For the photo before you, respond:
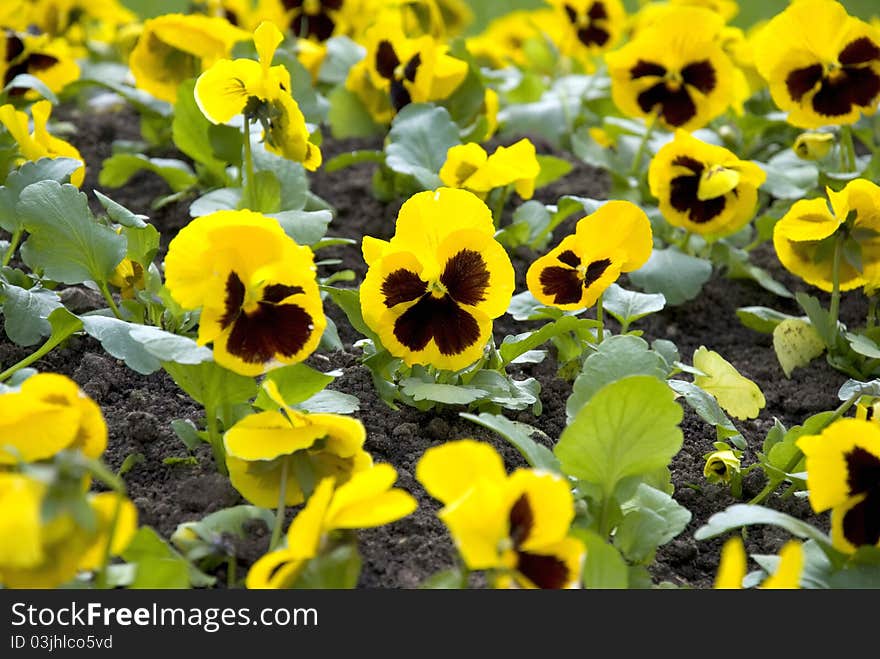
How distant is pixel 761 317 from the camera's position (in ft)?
7.87

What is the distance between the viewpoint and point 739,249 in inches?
111

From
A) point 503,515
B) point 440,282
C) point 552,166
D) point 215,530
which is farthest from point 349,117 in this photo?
point 503,515

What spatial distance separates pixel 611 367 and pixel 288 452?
1.46 feet

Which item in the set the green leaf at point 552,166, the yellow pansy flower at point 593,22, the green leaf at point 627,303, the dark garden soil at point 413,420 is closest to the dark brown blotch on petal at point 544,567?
the dark garden soil at point 413,420

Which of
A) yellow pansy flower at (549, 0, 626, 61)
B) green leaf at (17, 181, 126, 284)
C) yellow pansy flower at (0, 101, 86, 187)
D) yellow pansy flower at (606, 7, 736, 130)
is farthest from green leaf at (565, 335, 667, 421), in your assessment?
yellow pansy flower at (549, 0, 626, 61)

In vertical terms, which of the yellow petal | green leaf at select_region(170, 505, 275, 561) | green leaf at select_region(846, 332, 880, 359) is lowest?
green leaf at select_region(846, 332, 880, 359)

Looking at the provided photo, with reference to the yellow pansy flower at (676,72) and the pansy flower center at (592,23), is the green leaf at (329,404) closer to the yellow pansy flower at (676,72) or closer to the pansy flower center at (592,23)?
the yellow pansy flower at (676,72)

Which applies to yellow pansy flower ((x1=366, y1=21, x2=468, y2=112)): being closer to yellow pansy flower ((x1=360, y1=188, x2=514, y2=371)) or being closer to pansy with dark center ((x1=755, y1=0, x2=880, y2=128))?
pansy with dark center ((x1=755, y1=0, x2=880, y2=128))

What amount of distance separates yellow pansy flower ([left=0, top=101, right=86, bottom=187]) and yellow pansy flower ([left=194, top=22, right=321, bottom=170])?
0.30 m

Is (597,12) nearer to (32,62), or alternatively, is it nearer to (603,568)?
(32,62)

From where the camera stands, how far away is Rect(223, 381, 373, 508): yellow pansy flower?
1466 mm
